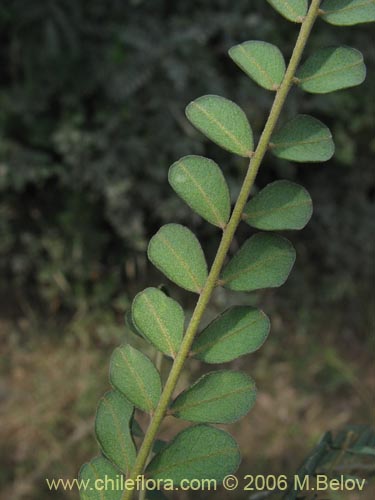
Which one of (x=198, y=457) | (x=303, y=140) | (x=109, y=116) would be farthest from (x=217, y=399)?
(x=109, y=116)

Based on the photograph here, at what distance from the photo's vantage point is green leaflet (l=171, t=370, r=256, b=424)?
0.35 m

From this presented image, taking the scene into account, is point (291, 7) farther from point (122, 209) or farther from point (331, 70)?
point (122, 209)

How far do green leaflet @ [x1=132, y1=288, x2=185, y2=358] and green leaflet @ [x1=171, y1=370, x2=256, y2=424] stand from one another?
0.07 feet

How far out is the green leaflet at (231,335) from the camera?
36cm

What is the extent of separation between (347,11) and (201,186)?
0.11 metres

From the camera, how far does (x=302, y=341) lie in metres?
2.44

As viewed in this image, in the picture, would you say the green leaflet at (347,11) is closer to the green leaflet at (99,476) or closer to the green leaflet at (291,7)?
the green leaflet at (291,7)

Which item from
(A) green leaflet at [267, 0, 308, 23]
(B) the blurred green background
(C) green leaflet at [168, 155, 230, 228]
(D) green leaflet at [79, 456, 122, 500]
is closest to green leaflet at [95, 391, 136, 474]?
(D) green leaflet at [79, 456, 122, 500]

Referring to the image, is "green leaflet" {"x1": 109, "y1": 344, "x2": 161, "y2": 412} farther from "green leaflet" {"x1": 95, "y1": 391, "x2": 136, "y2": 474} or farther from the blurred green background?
the blurred green background

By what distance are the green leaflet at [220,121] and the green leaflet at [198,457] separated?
14cm

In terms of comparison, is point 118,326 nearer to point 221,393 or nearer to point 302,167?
point 302,167

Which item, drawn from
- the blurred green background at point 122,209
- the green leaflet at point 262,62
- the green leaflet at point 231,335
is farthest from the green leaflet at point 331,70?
the blurred green background at point 122,209

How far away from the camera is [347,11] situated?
0.37 m

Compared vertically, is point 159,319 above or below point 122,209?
above
